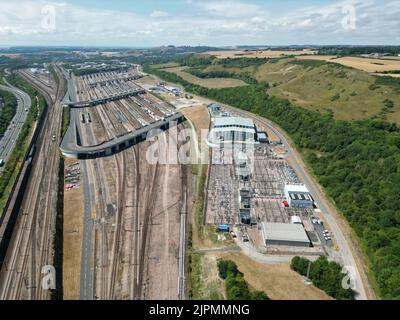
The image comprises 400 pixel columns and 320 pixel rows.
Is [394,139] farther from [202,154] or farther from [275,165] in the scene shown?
[202,154]

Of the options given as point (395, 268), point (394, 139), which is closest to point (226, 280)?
point (395, 268)

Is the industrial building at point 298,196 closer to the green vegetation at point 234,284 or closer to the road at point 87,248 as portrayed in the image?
the green vegetation at point 234,284

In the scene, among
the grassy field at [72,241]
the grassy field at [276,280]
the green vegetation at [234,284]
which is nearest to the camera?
the green vegetation at [234,284]

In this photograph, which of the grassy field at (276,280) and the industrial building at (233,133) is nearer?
the grassy field at (276,280)

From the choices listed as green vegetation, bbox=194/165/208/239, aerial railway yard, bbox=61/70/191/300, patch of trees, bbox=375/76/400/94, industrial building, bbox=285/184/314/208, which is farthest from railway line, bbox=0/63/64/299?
patch of trees, bbox=375/76/400/94

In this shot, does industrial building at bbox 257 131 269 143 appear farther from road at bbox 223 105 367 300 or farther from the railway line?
the railway line

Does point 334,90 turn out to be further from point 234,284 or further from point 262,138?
point 234,284

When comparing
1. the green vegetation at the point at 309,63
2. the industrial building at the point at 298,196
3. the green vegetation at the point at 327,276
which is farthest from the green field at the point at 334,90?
the green vegetation at the point at 327,276
